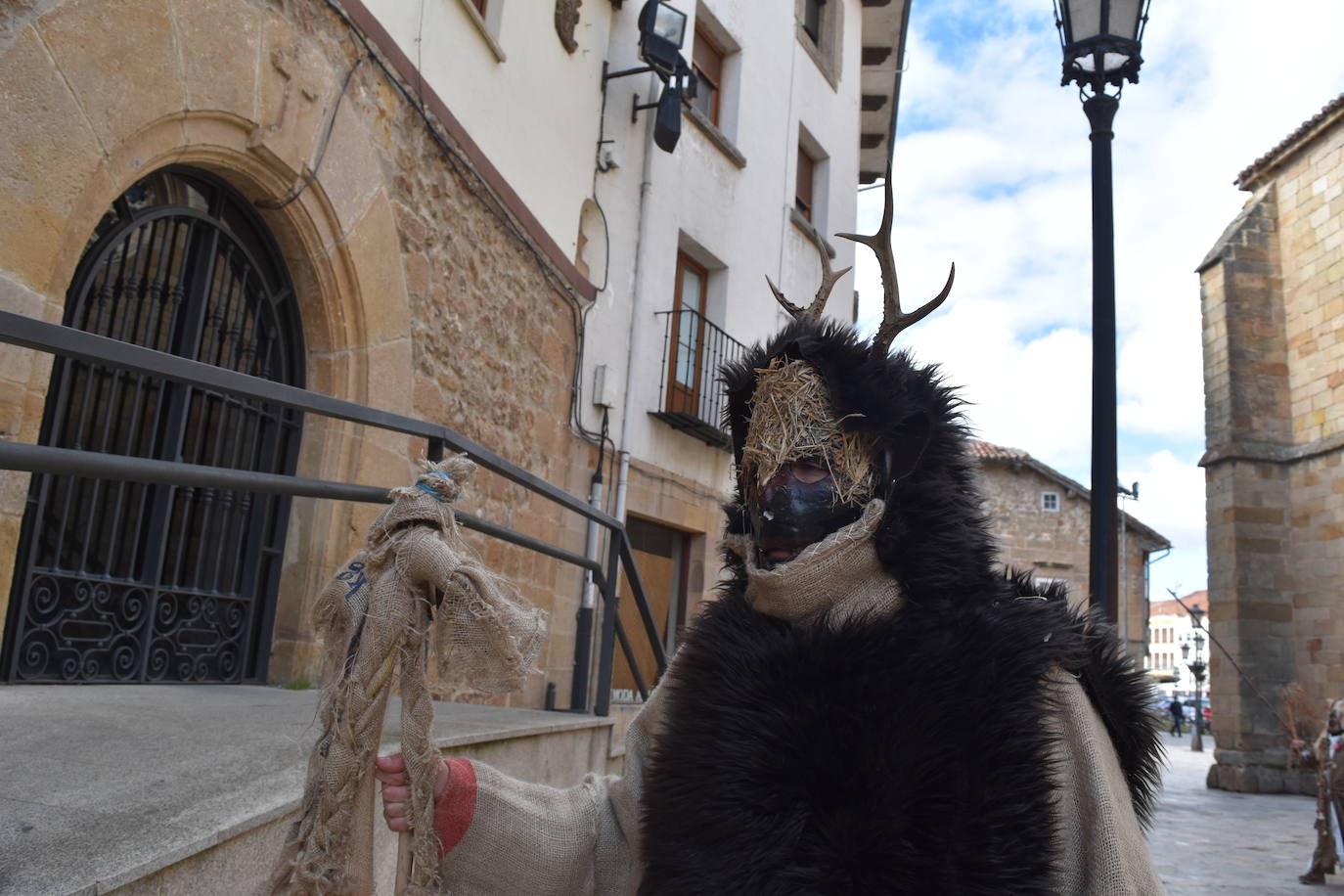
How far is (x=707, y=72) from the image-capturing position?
11.3 m

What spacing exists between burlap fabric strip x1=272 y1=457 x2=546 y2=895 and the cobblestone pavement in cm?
356

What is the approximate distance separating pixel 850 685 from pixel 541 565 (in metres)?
5.96

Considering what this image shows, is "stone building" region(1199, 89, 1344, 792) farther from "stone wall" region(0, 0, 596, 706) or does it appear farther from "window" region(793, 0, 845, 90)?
"stone wall" region(0, 0, 596, 706)

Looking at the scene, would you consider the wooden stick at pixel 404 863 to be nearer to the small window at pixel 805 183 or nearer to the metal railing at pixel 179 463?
the metal railing at pixel 179 463

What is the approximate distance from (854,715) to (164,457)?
3.51 m

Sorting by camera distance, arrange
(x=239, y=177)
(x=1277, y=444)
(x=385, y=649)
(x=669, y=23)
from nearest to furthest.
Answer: (x=385, y=649), (x=239, y=177), (x=669, y=23), (x=1277, y=444)

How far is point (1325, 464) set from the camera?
50.3ft

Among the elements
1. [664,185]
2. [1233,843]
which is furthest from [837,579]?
[1233,843]

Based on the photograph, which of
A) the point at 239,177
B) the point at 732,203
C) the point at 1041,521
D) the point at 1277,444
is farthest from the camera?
the point at 1041,521

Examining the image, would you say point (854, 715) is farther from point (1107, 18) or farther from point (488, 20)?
point (488, 20)

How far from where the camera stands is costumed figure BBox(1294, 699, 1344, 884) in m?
7.67

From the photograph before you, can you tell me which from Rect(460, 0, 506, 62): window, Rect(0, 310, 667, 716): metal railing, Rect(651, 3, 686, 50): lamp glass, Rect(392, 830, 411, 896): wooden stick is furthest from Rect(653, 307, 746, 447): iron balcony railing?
Rect(392, 830, 411, 896): wooden stick

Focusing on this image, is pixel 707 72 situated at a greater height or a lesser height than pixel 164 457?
greater

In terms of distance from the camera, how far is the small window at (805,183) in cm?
1344
